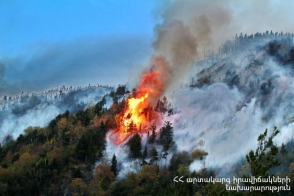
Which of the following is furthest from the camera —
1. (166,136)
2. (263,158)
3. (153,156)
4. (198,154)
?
(166,136)

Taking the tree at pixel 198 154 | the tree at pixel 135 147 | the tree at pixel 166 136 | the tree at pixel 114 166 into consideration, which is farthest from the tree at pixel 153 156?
the tree at pixel 198 154

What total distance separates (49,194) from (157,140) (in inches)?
1468

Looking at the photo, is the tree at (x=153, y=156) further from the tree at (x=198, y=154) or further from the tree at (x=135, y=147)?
the tree at (x=198, y=154)

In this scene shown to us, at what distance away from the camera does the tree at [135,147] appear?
372 ft

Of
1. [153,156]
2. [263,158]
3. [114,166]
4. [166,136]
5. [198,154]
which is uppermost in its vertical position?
[166,136]

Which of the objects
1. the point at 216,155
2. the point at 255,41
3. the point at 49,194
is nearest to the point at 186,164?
the point at 216,155

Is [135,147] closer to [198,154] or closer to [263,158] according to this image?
[198,154]

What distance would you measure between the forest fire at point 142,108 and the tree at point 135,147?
7602 mm

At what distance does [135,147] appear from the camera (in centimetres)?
11462

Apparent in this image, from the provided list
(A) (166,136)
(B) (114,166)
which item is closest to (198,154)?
(A) (166,136)

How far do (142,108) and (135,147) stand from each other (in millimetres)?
27677

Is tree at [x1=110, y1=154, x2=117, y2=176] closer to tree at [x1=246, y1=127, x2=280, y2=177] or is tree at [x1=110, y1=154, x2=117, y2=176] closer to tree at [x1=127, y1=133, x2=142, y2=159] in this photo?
tree at [x1=127, y1=133, x2=142, y2=159]

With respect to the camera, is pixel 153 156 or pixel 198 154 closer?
pixel 198 154

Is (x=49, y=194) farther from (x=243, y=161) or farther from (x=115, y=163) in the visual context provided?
(x=243, y=161)
